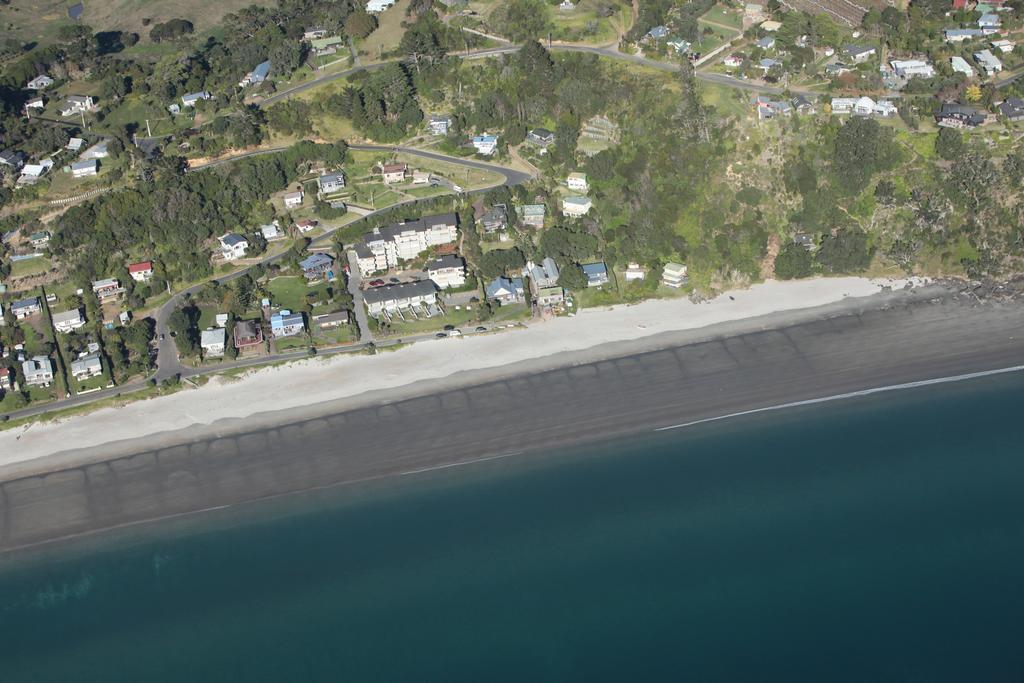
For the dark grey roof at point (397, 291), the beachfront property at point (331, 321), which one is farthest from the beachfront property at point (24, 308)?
the dark grey roof at point (397, 291)

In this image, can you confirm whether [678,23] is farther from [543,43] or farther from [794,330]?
[794,330]

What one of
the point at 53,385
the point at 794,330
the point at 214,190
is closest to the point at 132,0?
the point at 214,190

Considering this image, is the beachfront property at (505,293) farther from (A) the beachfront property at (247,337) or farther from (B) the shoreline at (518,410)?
(A) the beachfront property at (247,337)

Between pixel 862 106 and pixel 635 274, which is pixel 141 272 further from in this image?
pixel 862 106

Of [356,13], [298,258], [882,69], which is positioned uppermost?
[356,13]

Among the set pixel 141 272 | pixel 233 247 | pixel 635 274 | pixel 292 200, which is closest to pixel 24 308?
pixel 141 272

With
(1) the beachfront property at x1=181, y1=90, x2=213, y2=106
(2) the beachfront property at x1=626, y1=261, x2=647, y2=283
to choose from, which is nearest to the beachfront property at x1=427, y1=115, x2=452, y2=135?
(1) the beachfront property at x1=181, y1=90, x2=213, y2=106

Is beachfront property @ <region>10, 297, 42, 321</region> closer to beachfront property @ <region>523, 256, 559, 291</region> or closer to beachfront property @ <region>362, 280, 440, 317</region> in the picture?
beachfront property @ <region>362, 280, 440, 317</region>
